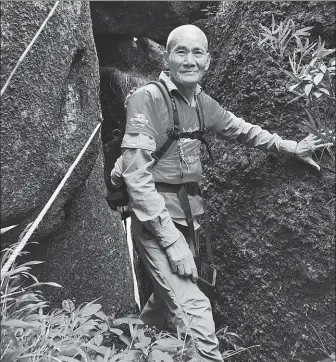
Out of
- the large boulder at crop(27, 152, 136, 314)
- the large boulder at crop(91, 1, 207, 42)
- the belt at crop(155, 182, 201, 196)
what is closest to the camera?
the belt at crop(155, 182, 201, 196)

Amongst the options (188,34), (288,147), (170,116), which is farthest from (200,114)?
(288,147)

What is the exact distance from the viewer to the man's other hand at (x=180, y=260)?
108 inches

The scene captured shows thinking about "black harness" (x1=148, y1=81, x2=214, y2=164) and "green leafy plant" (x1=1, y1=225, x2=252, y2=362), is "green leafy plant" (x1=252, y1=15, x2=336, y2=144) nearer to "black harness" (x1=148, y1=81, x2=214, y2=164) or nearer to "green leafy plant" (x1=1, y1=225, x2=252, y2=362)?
"black harness" (x1=148, y1=81, x2=214, y2=164)

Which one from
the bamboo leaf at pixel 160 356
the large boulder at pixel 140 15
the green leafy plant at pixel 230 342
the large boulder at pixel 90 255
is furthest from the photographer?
the large boulder at pixel 140 15

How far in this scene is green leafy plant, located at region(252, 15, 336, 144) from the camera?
2.60 meters

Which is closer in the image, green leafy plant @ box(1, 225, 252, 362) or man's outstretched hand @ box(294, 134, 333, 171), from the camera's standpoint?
green leafy plant @ box(1, 225, 252, 362)

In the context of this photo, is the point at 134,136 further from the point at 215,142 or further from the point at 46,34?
the point at 215,142

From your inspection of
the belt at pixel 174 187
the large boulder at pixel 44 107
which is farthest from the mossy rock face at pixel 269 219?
the large boulder at pixel 44 107

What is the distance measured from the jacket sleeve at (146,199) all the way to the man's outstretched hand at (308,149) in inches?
40.9

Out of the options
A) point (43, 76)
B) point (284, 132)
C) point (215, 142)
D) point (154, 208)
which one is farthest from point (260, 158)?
point (43, 76)

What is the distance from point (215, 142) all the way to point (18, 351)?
2413mm

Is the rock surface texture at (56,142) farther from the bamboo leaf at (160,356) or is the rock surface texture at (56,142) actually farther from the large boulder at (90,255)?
the bamboo leaf at (160,356)

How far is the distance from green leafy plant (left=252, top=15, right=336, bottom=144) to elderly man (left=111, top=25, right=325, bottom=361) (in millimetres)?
238

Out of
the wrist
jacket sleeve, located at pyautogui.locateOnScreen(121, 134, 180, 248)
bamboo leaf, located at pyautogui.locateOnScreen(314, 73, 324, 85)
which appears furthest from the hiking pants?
bamboo leaf, located at pyautogui.locateOnScreen(314, 73, 324, 85)
